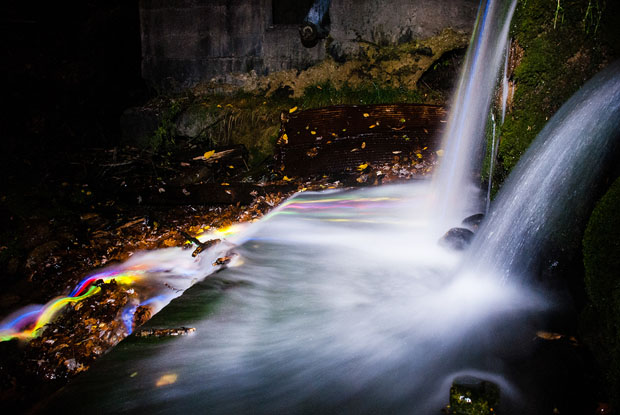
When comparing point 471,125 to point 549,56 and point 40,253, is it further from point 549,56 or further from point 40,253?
point 40,253

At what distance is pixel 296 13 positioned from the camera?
340 inches

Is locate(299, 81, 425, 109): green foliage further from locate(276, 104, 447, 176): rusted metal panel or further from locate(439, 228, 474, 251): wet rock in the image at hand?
locate(439, 228, 474, 251): wet rock

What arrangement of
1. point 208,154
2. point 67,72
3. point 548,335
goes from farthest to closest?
1. point 67,72
2. point 208,154
3. point 548,335

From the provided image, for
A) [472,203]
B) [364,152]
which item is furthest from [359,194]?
[472,203]

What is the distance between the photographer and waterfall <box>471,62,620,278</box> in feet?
8.45

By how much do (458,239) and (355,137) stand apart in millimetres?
3326

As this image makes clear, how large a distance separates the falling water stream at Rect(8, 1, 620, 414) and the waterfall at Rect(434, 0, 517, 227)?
64mm

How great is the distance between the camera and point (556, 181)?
286 cm

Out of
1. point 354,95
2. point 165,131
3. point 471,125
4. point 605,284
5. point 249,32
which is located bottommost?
point 605,284

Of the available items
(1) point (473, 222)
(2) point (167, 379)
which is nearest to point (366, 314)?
(2) point (167, 379)

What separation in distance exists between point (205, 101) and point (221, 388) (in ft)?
24.7

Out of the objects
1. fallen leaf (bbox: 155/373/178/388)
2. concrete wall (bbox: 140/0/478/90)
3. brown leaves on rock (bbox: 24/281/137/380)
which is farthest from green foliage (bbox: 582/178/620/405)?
concrete wall (bbox: 140/0/478/90)

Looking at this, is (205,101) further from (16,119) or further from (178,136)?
(16,119)

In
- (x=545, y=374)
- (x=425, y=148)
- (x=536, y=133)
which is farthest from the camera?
(x=425, y=148)
